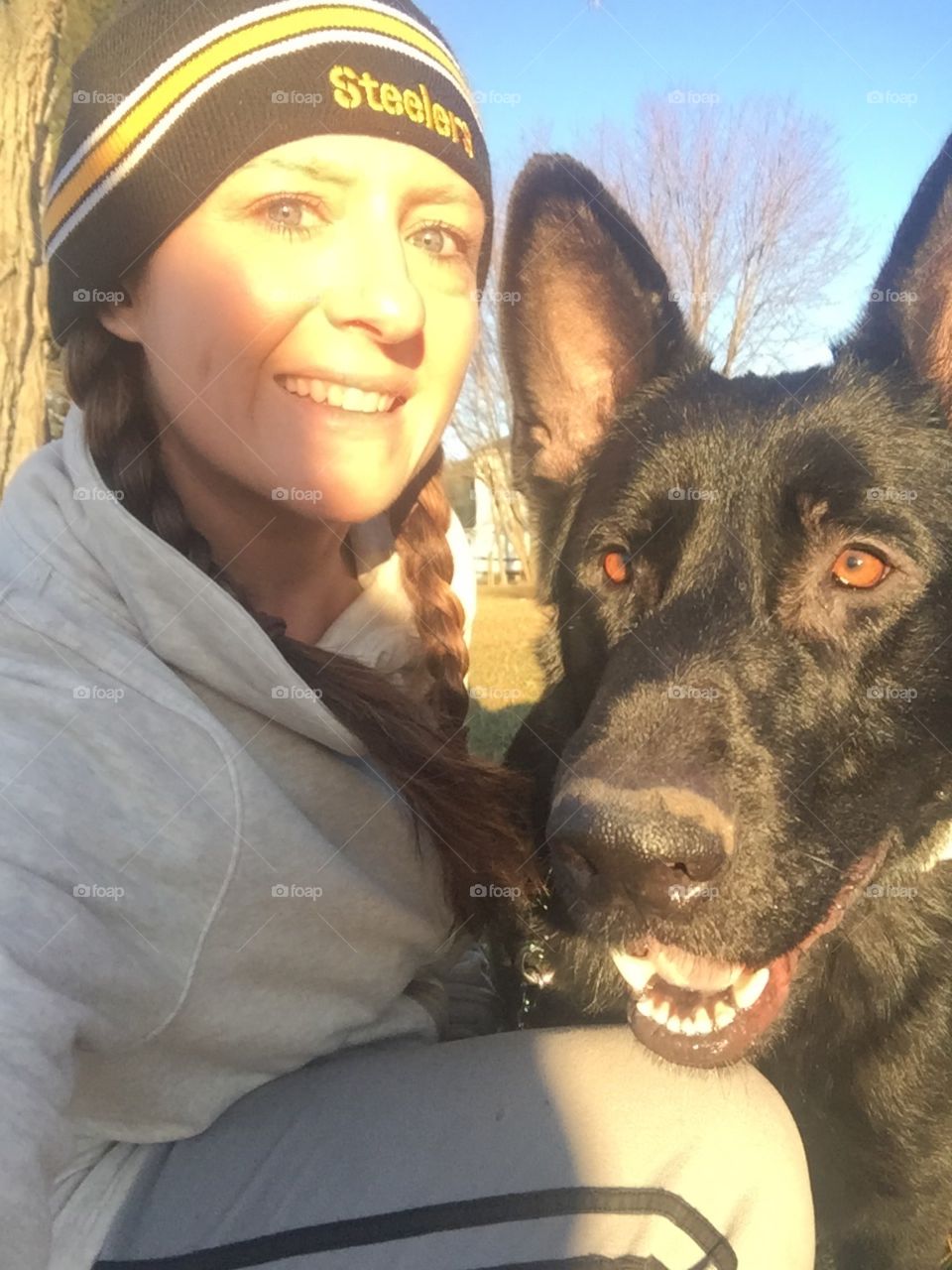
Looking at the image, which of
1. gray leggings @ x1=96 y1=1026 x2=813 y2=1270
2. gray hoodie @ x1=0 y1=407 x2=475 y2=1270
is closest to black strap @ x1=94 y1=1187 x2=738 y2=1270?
gray leggings @ x1=96 y1=1026 x2=813 y2=1270

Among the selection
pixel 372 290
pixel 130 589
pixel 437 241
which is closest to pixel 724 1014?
pixel 130 589

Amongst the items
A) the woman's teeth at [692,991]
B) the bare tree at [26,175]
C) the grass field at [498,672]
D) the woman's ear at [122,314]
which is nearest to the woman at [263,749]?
the woman's ear at [122,314]

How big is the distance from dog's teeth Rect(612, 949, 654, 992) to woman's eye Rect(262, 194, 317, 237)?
1.39 metres

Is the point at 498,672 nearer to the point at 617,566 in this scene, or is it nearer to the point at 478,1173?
the point at 617,566

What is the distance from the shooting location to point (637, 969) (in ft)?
5.57

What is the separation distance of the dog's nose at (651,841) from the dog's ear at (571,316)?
1114 millimetres

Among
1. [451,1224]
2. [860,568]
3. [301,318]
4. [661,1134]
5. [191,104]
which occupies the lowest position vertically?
[451,1224]

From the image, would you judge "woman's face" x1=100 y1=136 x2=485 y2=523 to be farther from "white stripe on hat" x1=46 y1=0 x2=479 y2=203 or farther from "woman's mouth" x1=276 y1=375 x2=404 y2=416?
"white stripe on hat" x1=46 y1=0 x2=479 y2=203

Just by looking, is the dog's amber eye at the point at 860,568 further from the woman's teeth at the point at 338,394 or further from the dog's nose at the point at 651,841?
the woman's teeth at the point at 338,394

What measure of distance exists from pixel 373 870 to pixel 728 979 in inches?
27.2

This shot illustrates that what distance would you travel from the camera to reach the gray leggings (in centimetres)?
133

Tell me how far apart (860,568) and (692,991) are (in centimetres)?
86

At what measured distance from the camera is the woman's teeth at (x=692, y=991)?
5.40 ft

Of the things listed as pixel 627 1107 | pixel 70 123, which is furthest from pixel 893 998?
pixel 70 123
